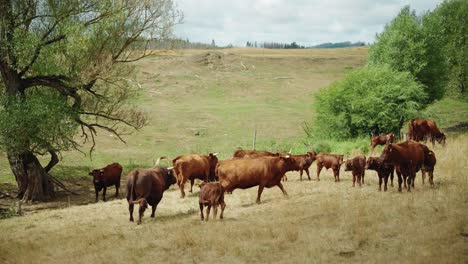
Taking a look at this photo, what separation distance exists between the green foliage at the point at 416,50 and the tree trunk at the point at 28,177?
34.9 metres

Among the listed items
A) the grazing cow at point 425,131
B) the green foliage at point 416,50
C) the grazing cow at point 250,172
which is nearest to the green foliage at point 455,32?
the green foliage at point 416,50

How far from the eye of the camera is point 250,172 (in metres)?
16.8

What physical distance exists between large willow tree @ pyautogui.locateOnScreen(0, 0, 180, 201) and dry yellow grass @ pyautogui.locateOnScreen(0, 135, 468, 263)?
17.8ft

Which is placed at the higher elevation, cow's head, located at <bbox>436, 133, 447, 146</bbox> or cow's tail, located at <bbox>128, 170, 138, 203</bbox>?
cow's tail, located at <bbox>128, 170, 138, 203</bbox>

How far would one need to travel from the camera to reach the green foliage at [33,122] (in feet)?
69.5

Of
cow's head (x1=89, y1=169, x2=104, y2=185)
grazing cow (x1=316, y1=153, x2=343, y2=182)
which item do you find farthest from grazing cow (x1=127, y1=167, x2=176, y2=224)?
grazing cow (x1=316, y1=153, x2=343, y2=182)

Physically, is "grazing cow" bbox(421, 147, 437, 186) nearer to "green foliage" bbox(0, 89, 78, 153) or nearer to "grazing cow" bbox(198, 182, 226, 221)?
"grazing cow" bbox(198, 182, 226, 221)

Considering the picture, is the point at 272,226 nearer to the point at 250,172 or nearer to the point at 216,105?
the point at 250,172

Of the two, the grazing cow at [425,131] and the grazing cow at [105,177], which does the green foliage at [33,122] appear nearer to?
the grazing cow at [105,177]

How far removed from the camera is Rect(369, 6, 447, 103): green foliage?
4634cm

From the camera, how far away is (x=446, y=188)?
51.6 feet

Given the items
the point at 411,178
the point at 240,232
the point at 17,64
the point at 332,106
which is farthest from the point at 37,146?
the point at 332,106

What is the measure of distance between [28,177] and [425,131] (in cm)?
2221

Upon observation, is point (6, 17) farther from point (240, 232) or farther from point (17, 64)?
point (240, 232)
